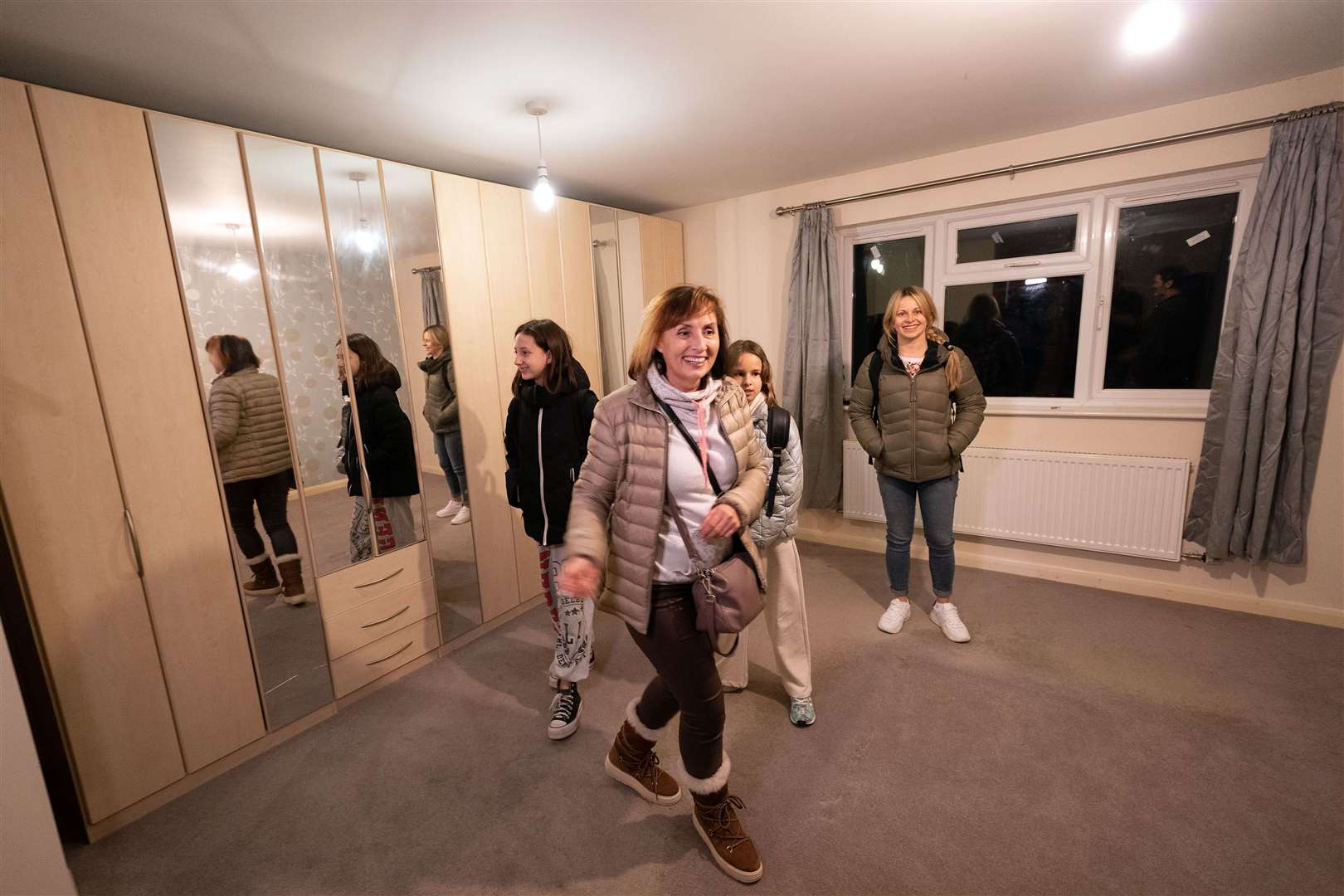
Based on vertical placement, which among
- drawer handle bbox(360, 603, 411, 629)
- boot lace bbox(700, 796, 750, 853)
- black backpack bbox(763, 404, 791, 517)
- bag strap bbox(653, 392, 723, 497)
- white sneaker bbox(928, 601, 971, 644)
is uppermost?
bag strap bbox(653, 392, 723, 497)

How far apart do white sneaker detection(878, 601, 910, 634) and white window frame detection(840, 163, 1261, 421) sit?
129 centimetres

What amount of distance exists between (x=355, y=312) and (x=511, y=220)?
0.95 metres

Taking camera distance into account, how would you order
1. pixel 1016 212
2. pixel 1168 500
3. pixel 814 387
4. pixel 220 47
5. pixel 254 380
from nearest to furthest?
1. pixel 220 47
2. pixel 254 380
3. pixel 1168 500
4. pixel 1016 212
5. pixel 814 387

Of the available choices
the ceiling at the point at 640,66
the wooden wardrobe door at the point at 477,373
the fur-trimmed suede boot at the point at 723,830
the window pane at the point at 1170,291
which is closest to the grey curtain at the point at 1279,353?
the window pane at the point at 1170,291

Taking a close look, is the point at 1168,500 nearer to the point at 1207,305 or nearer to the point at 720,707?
the point at 1207,305

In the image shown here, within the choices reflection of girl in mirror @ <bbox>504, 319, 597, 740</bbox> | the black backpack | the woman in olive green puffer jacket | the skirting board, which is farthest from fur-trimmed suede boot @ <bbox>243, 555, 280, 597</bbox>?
the skirting board

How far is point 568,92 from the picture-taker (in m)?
2.20

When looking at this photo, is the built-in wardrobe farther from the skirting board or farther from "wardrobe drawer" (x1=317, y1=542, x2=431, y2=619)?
the skirting board

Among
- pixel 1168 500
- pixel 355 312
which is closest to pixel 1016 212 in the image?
pixel 1168 500

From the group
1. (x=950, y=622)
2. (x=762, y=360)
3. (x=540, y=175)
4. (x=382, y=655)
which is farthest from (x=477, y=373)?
(x=950, y=622)

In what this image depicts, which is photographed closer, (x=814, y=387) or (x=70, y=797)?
(x=70, y=797)

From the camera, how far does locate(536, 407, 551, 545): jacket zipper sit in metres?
2.01

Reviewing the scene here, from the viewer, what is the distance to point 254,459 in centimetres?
204

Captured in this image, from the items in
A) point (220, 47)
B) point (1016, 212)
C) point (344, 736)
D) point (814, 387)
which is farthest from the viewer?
point (814, 387)
